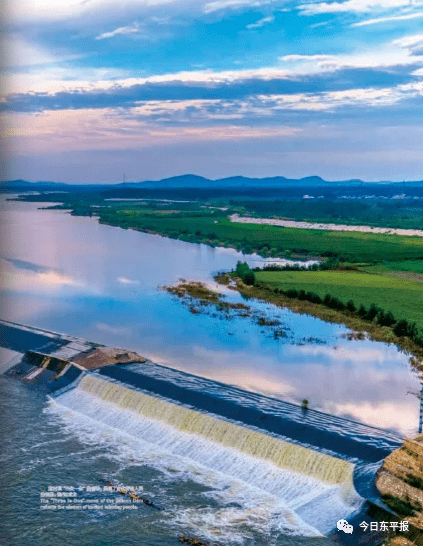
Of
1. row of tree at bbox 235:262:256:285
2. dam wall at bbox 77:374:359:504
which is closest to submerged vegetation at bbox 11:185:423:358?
row of tree at bbox 235:262:256:285

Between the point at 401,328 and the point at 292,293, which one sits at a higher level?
the point at 292,293

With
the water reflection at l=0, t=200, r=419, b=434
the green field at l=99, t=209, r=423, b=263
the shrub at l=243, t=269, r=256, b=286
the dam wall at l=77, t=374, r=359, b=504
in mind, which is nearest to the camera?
the dam wall at l=77, t=374, r=359, b=504

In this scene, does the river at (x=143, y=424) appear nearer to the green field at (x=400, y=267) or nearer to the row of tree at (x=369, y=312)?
the row of tree at (x=369, y=312)

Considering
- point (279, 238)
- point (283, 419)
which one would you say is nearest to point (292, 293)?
point (283, 419)

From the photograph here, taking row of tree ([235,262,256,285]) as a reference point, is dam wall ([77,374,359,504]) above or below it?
below

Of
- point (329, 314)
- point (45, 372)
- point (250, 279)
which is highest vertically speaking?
point (250, 279)

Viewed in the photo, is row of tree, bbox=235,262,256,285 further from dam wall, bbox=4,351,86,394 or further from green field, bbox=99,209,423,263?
dam wall, bbox=4,351,86,394

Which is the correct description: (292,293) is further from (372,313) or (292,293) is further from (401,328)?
(401,328)
